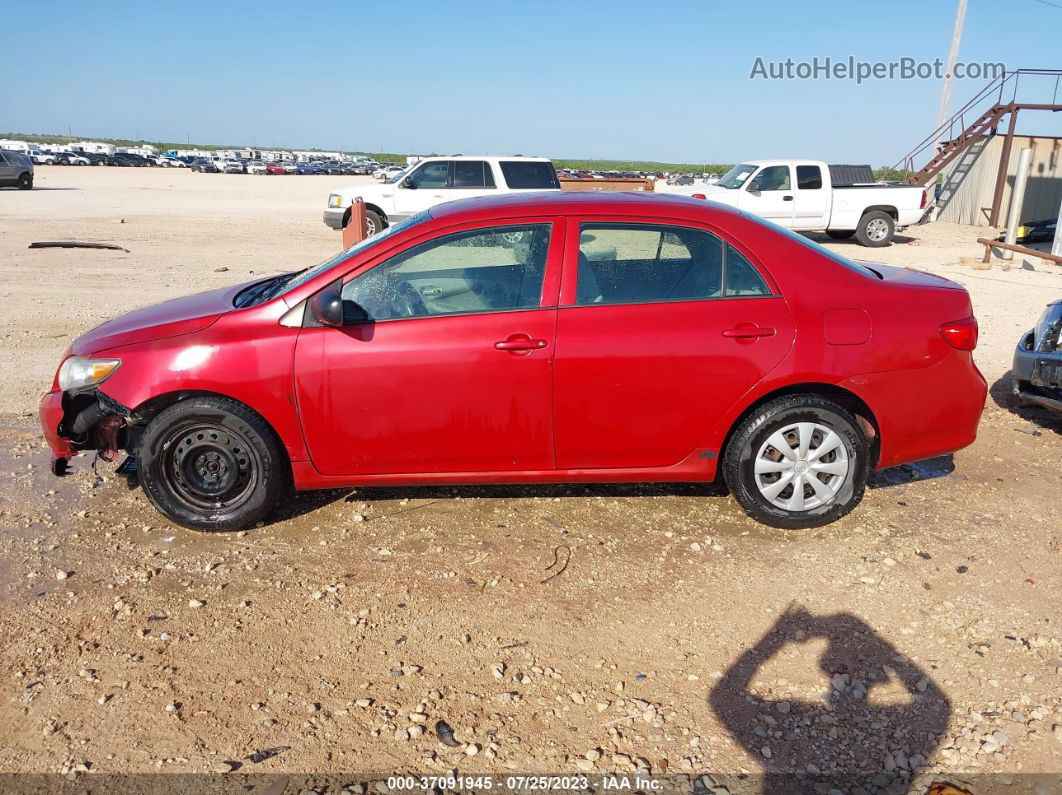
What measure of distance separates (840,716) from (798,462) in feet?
5.26

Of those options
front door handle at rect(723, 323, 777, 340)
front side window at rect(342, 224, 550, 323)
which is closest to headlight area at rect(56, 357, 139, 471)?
front side window at rect(342, 224, 550, 323)

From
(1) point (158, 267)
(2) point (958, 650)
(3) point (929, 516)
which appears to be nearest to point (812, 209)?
(1) point (158, 267)

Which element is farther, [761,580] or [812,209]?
[812,209]

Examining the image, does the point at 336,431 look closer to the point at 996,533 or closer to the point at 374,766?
the point at 374,766

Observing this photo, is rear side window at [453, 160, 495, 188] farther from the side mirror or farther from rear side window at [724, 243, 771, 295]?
the side mirror

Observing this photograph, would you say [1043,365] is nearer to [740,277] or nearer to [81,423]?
[740,277]

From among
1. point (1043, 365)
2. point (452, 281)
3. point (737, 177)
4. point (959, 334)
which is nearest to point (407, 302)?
point (452, 281)

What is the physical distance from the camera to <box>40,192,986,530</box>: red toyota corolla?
416cm

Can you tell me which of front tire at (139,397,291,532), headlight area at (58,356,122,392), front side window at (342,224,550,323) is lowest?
front tire at (139,397,291,532)

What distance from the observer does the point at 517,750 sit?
2869 millimetres

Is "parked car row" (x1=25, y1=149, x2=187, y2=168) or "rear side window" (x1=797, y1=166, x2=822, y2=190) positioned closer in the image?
"rear side window" (x1=797, y1=166, x2=822, y2=190)

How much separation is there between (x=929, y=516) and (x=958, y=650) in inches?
56.0

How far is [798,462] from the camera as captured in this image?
4.39 meters

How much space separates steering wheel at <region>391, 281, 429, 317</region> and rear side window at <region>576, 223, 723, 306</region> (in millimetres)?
805
